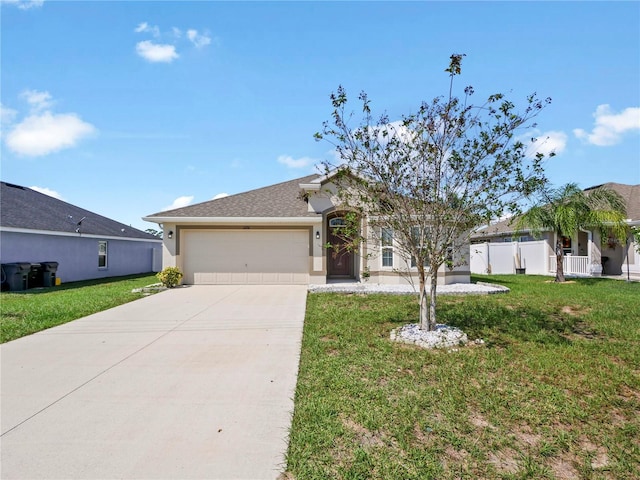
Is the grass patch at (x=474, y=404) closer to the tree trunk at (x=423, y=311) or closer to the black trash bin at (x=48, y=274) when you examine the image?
the tree trunk at (x=423, y=311)

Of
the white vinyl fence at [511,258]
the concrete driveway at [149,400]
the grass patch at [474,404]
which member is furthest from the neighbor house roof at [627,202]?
the concrete driveway at [149,400]

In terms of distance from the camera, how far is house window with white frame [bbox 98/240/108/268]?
63.1 feet

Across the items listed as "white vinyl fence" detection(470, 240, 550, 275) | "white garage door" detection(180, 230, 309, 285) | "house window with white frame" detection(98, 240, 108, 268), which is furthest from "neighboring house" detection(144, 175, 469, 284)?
"house window with white frame" detection(98, 240, 108, 268)

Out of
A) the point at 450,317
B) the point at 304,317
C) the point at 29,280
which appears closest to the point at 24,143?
the point at 29,280

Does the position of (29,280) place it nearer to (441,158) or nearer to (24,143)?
(24,143)

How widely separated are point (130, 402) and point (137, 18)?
9.81 m

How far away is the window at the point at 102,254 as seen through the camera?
1923cm

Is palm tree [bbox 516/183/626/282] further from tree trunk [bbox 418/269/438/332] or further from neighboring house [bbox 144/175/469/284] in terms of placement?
tree trunk [bbox 418/269/438/332]

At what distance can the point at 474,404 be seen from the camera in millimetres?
3846

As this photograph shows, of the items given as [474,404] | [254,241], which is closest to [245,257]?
[254,241]

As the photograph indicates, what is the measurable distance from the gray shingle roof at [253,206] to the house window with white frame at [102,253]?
24.9 ft

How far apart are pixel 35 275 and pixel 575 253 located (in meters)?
28.2

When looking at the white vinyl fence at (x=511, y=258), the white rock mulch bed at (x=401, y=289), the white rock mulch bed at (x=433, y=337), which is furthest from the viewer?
the white vinyl fence at (x=511, y=258)

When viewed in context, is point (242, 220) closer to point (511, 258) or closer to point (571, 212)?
point (571, 212)
